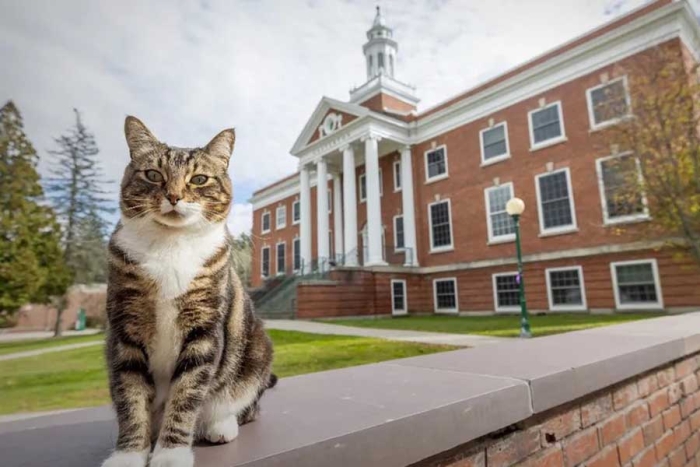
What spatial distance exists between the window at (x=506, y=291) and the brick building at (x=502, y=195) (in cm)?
6

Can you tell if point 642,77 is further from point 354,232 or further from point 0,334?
point 0,334

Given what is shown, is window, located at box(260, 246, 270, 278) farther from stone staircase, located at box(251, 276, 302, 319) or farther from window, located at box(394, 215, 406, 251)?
window, located at box(394, 215, 406, 251)

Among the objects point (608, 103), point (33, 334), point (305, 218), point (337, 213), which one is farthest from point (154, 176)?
point (337, 213)

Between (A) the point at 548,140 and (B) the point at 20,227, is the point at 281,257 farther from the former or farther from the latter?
(B) the point at 20,227

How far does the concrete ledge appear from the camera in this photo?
3.32ft

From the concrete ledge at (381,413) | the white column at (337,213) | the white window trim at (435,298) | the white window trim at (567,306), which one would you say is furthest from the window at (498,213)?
the concrete ledge at (381,413)

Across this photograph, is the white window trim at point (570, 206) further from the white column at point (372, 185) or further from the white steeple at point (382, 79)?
the white steeple at point (382, 79)

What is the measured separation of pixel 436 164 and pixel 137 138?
70.2ft

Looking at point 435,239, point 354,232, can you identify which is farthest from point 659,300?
point 354,232

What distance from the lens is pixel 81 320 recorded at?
5.54 meters

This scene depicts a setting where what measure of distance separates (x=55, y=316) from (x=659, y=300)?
56.1 feet

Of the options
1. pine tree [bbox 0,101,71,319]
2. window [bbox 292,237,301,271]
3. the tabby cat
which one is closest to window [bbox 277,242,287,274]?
window [bbox 292,237,301,271]

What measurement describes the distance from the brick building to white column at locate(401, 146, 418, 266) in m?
0.08

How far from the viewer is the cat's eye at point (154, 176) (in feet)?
3.89
